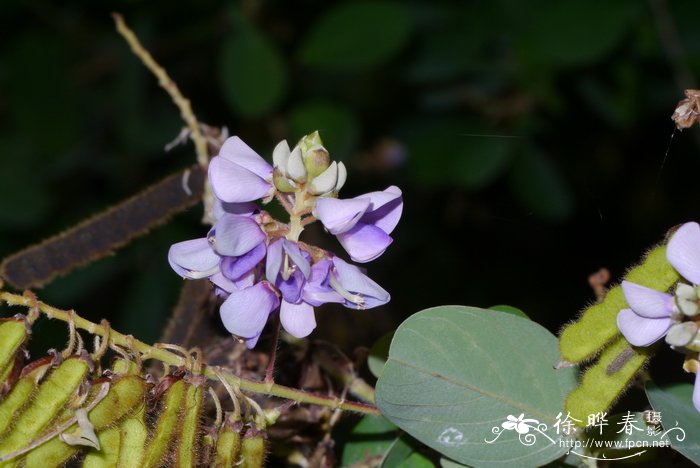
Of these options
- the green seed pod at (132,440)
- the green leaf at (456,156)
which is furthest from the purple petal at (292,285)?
the green leaf at (456,156)

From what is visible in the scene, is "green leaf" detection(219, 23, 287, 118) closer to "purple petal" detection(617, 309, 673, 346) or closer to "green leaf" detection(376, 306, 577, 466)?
"green leaf" detection(376, 306, 577, 466)

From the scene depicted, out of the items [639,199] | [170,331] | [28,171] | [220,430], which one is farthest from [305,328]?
[639,199]

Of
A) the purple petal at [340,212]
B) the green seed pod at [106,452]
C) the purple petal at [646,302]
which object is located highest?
the purple petal at [340,212]

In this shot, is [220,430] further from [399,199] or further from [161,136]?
[161,136]

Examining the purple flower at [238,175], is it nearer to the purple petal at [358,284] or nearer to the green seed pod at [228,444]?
the purple petal at [358,284]

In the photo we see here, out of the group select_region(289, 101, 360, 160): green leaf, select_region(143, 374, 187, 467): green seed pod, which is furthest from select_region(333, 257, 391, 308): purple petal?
select_region(289, 101, 360, 160): green leaf

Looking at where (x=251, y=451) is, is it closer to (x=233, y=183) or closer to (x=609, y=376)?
(x=233, y=183)
